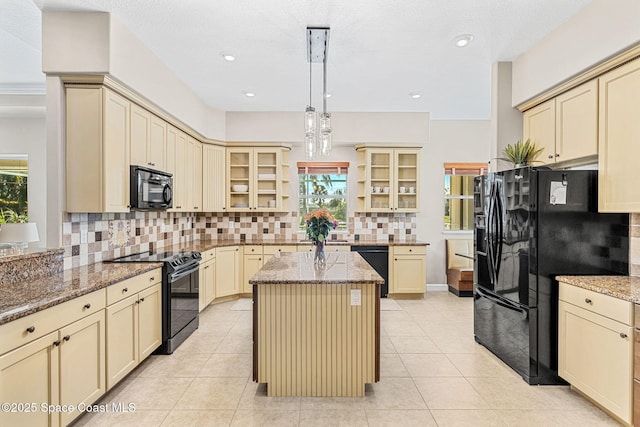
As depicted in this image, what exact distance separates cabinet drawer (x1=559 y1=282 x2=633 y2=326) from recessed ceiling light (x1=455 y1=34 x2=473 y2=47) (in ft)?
7.29

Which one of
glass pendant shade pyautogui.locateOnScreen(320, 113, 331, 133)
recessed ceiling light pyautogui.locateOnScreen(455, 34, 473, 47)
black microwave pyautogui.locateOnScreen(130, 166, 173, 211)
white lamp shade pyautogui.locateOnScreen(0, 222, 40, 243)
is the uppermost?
recessed ceiling light pyautogui.locateOnScreen(455, 34, 473, 47)

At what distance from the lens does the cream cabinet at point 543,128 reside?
3154 millimetres

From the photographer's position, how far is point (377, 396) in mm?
2580

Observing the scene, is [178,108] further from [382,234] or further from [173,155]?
[382,234]

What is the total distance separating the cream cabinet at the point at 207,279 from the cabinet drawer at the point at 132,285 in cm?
118

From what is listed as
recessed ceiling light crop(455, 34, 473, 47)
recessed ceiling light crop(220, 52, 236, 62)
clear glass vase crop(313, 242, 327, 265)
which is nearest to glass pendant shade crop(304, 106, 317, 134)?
clear glass vase crop(313, 242, 327, 265)

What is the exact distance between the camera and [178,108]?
13.5 ft

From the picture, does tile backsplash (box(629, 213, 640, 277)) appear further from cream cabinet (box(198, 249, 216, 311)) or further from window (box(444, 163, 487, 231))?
cream cabinet (box(198, 249, 216, 311))

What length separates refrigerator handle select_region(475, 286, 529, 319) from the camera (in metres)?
2.85

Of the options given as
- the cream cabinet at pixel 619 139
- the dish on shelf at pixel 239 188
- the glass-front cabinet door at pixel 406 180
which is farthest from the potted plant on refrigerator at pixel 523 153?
the dish on shelf at pixel 239 188

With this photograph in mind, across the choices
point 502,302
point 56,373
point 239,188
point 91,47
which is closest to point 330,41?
point 91,47

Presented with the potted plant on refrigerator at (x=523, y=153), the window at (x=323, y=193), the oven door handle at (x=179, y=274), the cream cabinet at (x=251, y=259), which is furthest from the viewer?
the window at (x=323, y=193)

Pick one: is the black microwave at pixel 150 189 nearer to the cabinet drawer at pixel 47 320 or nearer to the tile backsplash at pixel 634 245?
the cabinet drawer at pixel 47 320

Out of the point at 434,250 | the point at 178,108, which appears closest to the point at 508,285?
the point at 434,250
